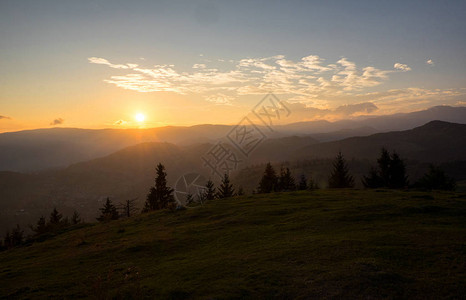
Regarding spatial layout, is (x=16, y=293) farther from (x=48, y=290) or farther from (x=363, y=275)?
(x=363, y=275)

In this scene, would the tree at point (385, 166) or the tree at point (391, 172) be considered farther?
the tree at point (385, 166)

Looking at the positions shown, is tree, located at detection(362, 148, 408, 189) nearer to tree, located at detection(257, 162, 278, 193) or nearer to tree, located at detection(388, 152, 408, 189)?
tree, located at detection(388, 152, 408, 189)

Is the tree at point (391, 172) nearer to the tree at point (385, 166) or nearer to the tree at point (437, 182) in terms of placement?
the tree at point (385, 166)

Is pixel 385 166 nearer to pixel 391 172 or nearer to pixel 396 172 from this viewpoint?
pixel 391 172

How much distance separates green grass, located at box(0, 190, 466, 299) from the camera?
10.2m

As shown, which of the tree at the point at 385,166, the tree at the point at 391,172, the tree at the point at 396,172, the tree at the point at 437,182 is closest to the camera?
the tree at the point at 437,182

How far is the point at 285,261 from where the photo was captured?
1331 cm

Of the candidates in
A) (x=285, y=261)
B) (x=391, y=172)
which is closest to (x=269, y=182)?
(x=391, y=172)

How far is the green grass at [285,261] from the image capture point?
10.2m

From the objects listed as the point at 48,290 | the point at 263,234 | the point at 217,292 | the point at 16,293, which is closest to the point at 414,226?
the point at 263,234

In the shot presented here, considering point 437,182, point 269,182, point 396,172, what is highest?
point 396,172

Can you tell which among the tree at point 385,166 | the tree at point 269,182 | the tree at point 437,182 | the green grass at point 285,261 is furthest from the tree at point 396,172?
the green grass at point 285,261

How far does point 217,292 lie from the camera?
1077cm

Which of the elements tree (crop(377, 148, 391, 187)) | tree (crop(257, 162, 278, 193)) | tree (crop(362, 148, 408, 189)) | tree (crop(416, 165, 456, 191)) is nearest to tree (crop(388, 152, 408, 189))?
tree (crop(362, 148, 408, 189))
